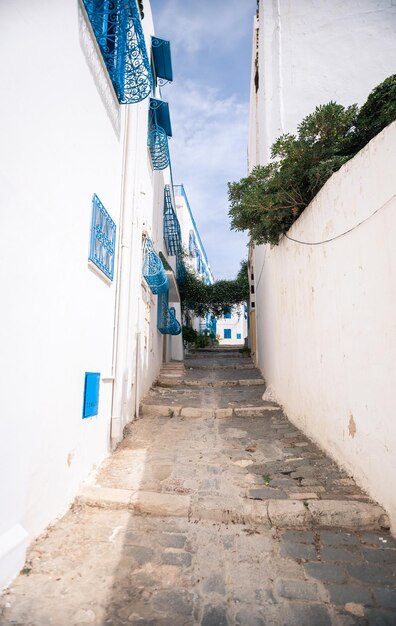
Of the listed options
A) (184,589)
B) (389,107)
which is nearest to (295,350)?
(389,107)

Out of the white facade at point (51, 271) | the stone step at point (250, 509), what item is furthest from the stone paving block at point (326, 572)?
the white facade at point (51, 271)

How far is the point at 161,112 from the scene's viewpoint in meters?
8.34

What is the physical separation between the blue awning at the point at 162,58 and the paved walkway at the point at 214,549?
855 centimetres

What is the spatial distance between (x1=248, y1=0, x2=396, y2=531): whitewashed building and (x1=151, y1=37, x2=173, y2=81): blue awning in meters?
2.40

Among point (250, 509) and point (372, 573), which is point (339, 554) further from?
point (250, 509)

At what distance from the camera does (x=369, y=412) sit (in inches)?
116

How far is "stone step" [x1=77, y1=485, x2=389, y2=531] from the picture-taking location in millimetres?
2740

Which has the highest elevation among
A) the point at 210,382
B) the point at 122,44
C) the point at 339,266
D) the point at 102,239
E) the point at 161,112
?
the point at 161,112

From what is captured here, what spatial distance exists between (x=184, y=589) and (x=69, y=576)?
0.75m

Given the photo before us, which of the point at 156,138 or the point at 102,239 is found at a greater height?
the point at 156,138

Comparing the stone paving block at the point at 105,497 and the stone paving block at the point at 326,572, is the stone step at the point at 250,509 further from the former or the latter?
the stone paving block at the point at 326,572

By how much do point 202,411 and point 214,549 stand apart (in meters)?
3.73

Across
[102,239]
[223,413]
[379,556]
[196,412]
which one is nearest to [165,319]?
[196,412]

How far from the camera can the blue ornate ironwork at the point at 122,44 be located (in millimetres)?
3824
